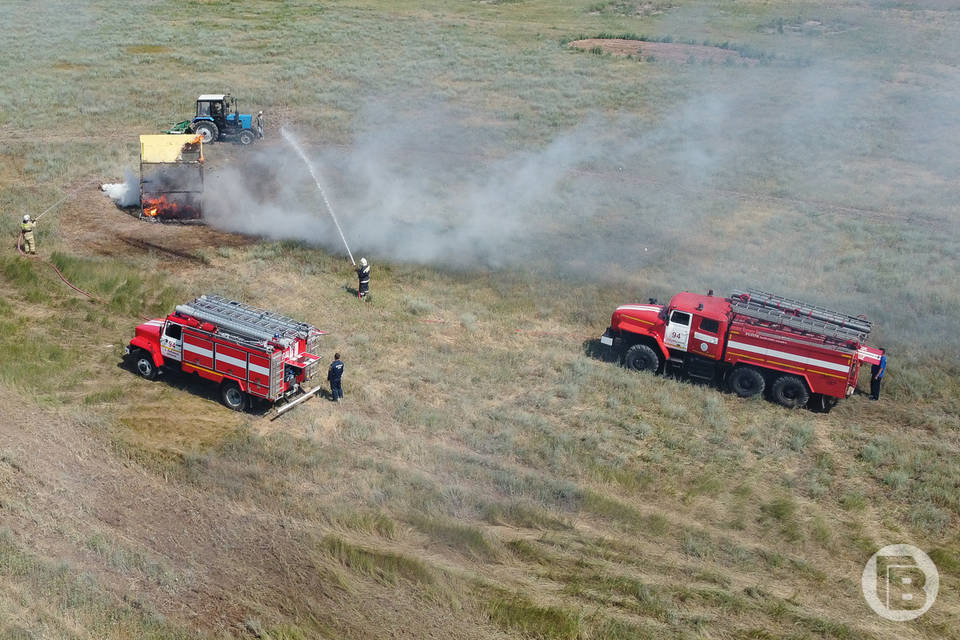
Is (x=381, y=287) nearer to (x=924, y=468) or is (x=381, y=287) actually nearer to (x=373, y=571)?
(x=373, y=571)

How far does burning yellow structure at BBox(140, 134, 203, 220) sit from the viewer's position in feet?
97.6

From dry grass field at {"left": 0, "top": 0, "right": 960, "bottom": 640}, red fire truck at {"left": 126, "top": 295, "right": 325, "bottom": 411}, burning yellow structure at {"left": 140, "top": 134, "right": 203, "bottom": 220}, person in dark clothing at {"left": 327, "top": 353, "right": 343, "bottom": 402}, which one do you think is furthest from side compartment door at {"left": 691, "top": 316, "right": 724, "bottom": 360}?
burning yellow structure at {"left": 140, "top": 134, "right": 203, "bottom": 220}

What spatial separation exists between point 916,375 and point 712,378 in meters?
5.59

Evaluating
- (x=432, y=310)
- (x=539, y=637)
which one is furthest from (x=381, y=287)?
(x=539, y=637)

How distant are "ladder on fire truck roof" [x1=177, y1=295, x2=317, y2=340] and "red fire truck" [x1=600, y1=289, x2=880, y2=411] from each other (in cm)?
829

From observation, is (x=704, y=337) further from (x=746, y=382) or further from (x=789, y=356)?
(x=789, y=356)

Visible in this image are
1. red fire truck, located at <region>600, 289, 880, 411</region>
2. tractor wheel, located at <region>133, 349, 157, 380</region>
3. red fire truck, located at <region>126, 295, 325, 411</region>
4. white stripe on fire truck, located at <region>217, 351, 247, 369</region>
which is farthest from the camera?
red fire truck, located at <region>600, 289, 880, 411</region>

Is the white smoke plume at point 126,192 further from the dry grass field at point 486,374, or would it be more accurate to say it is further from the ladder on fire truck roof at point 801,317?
the ladder on fire truck roof at point 801,317

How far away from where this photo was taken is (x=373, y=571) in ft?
45.3

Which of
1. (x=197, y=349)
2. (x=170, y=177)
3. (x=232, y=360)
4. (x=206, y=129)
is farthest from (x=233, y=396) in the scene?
(x=206, y=129)

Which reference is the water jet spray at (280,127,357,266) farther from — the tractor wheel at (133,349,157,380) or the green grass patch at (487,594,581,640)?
the green grass patch at (487,594,581,640)

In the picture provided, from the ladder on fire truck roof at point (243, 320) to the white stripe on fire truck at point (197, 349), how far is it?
620mm

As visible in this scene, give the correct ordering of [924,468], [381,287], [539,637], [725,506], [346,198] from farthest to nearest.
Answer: [346,198]
[381,287]
[924,468]
[725,506]
[539,637]

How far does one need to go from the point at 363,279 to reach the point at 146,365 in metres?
7.16
